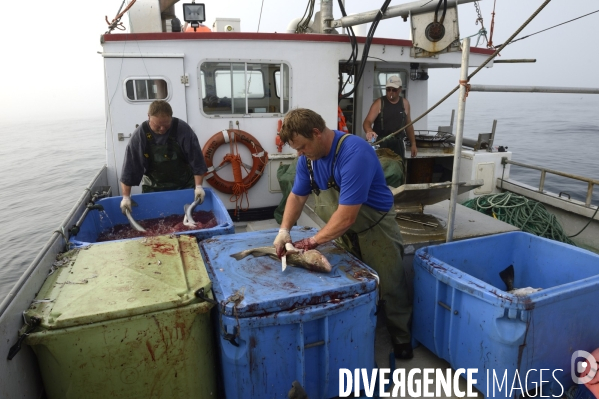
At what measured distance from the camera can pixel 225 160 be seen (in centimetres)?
599

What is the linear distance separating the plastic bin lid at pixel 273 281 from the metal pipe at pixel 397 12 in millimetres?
3284

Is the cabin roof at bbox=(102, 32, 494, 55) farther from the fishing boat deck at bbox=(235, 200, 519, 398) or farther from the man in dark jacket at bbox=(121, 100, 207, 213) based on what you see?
the fishing boat deck at bbox=(235, 200, 519, 398)

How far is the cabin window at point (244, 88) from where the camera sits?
5.89 meters

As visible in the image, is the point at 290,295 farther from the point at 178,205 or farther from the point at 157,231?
the point at 178,205

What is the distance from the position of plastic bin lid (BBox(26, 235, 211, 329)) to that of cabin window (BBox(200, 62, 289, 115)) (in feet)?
11.1

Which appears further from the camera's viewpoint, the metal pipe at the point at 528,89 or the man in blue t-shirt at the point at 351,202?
the metal pipe at the point at 528,89

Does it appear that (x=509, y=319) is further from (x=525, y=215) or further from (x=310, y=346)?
(x=525, y=215)

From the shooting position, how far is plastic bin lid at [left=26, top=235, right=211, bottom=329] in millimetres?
2150

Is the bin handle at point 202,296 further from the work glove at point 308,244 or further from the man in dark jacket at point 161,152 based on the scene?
the man in dark jacket at point 161,152

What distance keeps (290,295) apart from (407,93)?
661 cm

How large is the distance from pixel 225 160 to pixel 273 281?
3.74 meters

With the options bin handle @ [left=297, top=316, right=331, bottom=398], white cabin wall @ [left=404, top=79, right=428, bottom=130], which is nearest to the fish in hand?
bin handle @ [left=297, top=316, right=331, bottom=398]

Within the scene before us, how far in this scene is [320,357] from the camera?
2.48m

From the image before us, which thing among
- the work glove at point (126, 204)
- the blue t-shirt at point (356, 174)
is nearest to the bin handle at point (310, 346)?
the blue t-shirt at point (356, 174)
